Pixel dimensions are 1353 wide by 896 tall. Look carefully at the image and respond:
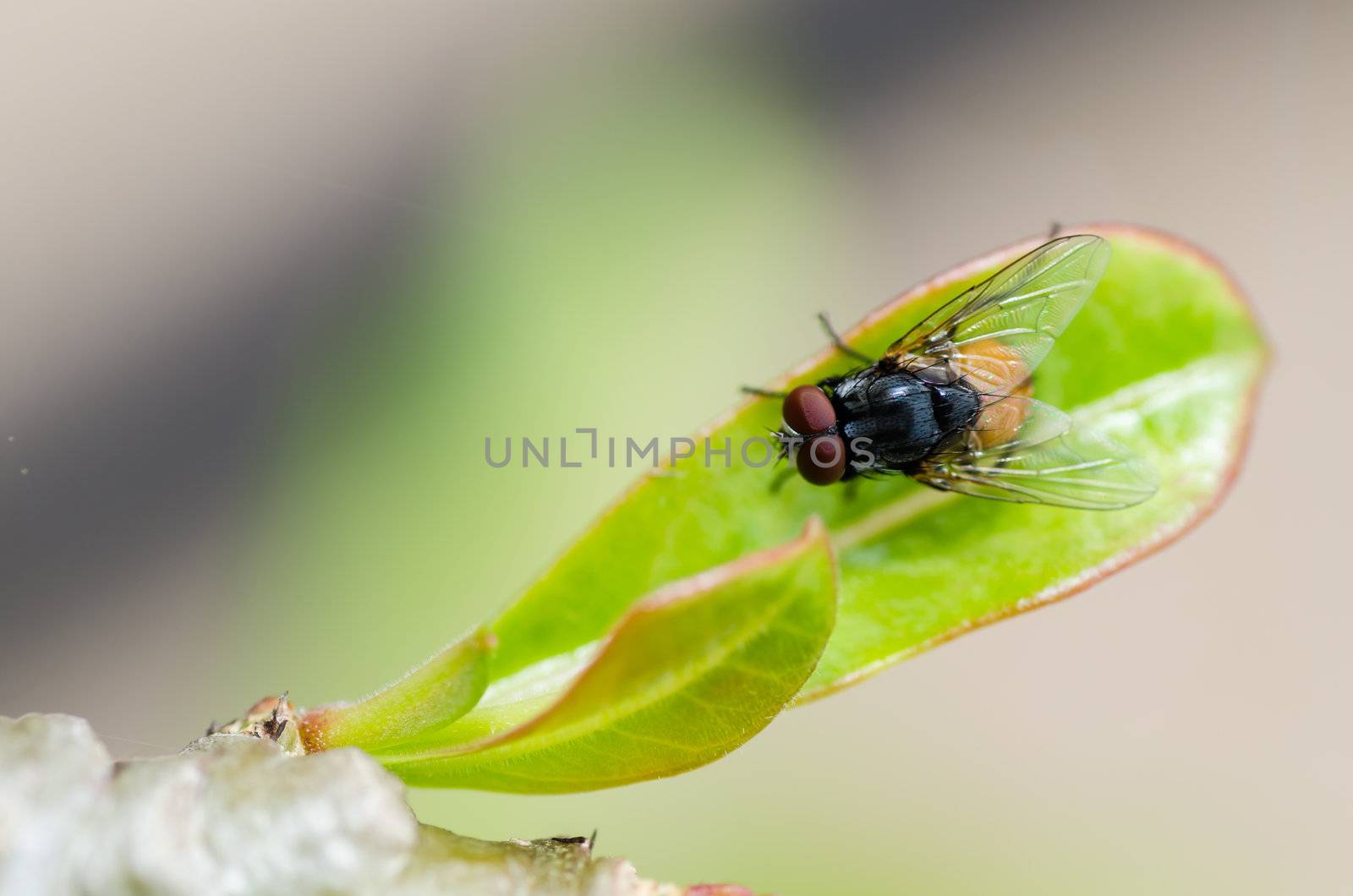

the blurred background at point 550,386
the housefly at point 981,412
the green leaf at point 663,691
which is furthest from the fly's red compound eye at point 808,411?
the blurred background at point 550,386

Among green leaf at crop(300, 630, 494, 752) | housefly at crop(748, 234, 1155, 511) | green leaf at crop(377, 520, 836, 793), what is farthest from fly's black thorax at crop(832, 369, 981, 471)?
green leaf at crop(300, 630, 494, 752)

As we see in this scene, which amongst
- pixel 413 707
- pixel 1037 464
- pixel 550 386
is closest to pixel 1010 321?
pixel 1037 464

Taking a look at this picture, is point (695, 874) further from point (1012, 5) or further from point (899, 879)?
point (1012, 5)

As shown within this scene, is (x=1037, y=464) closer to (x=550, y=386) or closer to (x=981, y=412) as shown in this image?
(x=981, y=412)

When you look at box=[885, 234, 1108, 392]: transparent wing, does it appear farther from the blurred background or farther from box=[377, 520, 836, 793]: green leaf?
the blurred background

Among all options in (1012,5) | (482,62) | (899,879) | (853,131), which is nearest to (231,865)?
(899,879)

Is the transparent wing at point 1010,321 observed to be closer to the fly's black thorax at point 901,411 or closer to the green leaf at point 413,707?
the fly's black thorax at point 901,411
